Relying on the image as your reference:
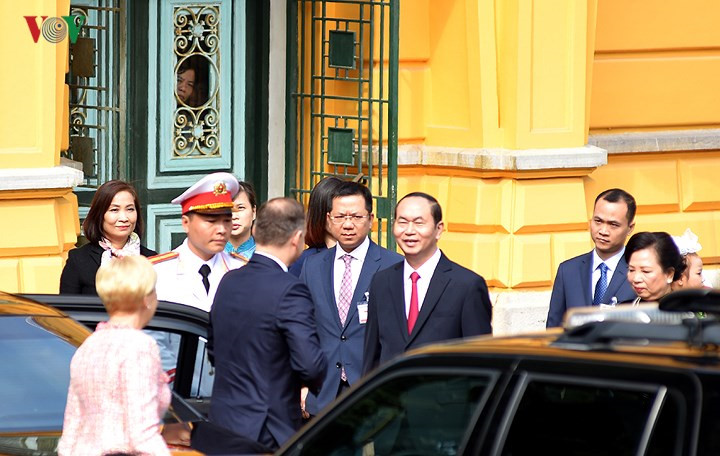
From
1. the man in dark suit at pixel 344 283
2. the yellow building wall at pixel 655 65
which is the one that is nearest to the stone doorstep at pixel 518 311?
the yellow building wall at pixel 655 65

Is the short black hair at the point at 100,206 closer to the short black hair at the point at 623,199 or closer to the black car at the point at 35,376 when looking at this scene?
A: the black car at the point at 35,376

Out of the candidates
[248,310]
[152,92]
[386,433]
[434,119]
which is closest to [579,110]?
[434,119]

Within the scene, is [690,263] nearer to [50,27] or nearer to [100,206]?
[100,206]

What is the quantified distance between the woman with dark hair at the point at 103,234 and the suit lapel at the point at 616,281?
99.8 inches

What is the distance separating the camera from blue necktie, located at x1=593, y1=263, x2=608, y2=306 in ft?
24.8

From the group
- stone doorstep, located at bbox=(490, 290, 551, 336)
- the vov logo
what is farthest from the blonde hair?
stone doorstep, located at bbox=(490, 290, 551, 336)

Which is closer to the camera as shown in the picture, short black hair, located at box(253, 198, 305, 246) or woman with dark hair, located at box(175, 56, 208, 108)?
short black hair, located at box(253, 198, 305, 246)

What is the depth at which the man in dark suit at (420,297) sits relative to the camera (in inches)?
255

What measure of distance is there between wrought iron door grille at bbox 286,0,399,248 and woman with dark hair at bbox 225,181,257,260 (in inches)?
106

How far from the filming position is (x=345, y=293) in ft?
24.0

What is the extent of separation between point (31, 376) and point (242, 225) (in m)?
2.90

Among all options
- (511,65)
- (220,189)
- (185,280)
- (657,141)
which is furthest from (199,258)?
(657,141)

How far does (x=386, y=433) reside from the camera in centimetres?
416

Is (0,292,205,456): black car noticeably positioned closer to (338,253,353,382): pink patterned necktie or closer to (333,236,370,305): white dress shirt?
(338,253,353,382): pink patterned necktie
